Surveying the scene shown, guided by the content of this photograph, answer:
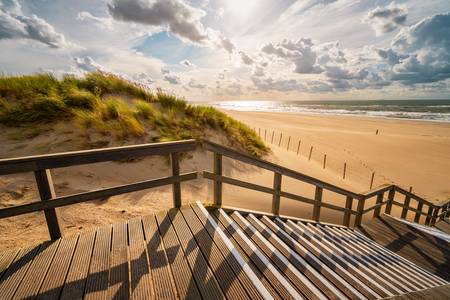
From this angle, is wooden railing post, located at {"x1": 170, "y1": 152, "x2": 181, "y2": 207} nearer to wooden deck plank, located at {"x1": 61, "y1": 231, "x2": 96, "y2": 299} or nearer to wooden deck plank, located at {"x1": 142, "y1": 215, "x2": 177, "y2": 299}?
wooden deck plank, located at {"x1": 142, "y1": 215, "x2": 177, "y2": 299}

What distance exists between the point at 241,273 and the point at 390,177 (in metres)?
14.6

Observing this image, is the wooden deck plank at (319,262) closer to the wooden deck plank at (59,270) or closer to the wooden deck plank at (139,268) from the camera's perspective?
the wooden deck plank at (139,268)

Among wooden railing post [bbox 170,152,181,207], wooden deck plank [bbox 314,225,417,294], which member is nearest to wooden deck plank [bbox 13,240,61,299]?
wooden railing post [bbox 170,152,181,207]

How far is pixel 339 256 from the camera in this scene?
10.9 feet

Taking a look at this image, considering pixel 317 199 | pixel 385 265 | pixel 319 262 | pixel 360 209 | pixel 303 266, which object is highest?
pixel 303 266

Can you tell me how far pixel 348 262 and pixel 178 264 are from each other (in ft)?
8.38

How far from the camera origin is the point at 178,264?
2.21 metres

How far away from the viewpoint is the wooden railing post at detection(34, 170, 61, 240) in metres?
2.34

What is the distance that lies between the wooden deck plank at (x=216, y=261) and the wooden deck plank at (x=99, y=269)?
3.14 feet

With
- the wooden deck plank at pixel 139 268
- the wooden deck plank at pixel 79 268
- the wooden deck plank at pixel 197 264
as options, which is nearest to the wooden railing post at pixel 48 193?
the wooden deck plank at pixel 79 268

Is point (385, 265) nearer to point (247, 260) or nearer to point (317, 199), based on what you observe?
point (317, 199)

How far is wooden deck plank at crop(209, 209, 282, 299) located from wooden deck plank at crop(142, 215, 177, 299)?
79cm

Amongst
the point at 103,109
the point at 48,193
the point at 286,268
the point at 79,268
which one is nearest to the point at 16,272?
the point at 79,268

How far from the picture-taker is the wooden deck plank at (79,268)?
1.88 metres
